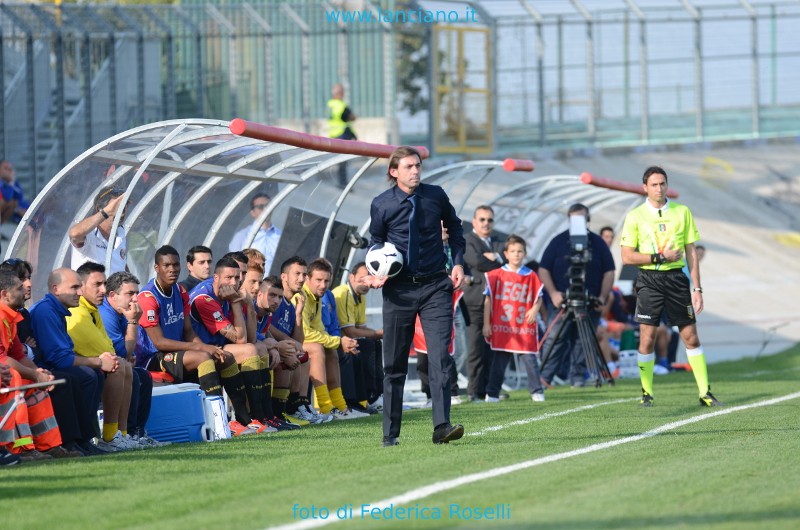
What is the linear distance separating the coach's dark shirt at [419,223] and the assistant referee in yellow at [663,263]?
3494 mm

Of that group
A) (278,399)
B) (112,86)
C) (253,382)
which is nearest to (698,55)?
(112,86)

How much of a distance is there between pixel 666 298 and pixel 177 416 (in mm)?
4668

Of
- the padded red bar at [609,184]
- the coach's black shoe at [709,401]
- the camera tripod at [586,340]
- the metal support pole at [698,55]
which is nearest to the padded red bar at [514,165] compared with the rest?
the padded red bar at [609,184]

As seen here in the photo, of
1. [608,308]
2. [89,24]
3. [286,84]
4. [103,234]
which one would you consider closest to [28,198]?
[89,24]

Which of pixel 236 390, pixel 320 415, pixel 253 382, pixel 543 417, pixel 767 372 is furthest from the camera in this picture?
pixel 767 372

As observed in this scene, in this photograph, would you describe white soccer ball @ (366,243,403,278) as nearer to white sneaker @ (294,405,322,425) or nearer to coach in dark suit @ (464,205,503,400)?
white sneaker @ (294,405,322,425)

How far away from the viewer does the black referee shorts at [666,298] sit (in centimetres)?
1256

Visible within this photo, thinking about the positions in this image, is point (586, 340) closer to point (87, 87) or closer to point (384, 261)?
point (384, 261)

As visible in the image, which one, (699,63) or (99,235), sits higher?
(699,63)

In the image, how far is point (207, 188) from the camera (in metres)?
13.3

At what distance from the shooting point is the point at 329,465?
829cm

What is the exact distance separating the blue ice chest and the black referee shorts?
4320 mm

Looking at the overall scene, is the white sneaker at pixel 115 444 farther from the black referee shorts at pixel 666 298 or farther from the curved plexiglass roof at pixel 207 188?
the black referee shorts at pixel 666 298

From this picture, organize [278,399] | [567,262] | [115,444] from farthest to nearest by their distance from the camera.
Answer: [567,262] < [278,399] < [115,444]
